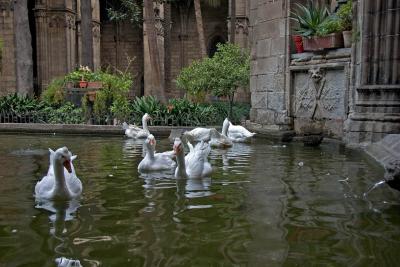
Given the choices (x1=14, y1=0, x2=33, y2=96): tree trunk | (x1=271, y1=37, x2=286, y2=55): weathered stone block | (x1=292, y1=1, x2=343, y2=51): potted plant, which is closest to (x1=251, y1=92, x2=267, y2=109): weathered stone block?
(x1=271, y1=37, x2=286, y2=55): weathered stone block

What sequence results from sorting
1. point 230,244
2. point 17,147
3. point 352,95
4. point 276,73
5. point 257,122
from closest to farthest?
1. point 230,244
2. point 352,95
3. point 17,147
4. point 276,73
5. point 257,122

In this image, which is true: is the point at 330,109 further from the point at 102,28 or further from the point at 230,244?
the point at 102,28

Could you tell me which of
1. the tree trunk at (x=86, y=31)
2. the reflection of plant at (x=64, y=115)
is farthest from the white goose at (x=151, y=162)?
the tree trunk at (x=86, y=31)

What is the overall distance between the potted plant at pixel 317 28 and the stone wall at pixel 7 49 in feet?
60.1

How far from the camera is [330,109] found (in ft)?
35.3

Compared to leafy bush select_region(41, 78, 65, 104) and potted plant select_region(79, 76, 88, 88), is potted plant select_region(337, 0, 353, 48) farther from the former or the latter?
leafy bush select_region(41, 78, 65, 104)

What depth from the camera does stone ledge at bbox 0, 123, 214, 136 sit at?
1366cm

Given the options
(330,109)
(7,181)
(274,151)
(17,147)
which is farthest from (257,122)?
(7,181)

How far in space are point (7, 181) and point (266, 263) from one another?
4225mm

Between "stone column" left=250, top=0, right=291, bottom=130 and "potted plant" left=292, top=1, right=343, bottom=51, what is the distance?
50 centimetres

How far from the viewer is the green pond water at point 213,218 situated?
3.57 m

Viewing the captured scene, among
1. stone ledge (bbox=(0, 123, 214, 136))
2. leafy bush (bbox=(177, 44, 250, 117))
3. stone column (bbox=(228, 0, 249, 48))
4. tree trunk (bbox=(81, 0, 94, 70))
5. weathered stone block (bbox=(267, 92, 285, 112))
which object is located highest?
stone column (bbox=(228, 0, 249, 48))

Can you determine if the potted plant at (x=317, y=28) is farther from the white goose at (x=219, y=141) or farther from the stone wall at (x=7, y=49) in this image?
the stone wall at (x=7, y=49)

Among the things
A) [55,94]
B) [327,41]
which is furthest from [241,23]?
[327,41]
